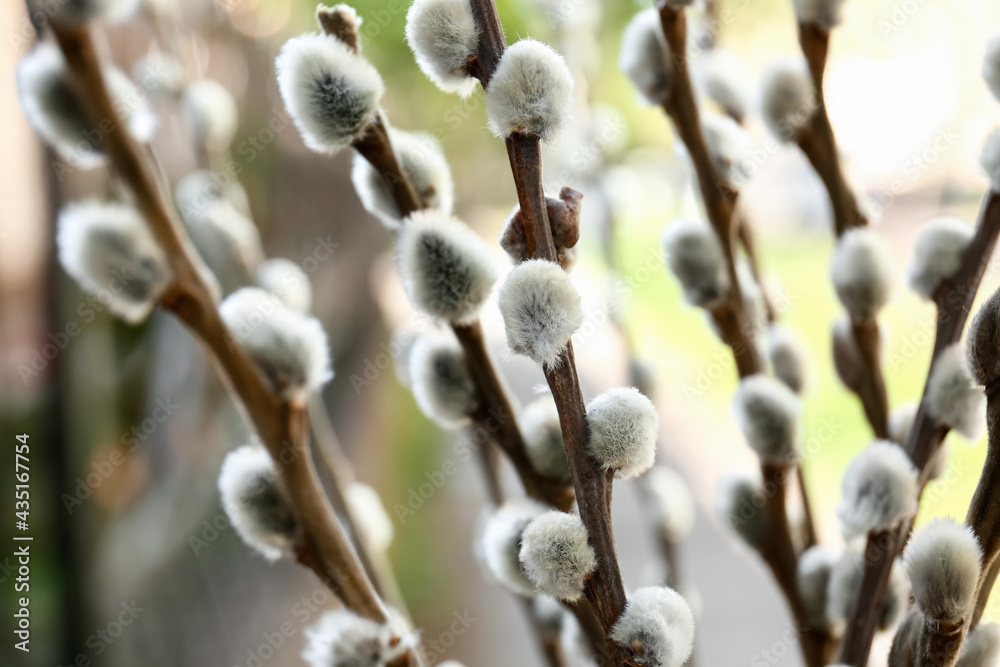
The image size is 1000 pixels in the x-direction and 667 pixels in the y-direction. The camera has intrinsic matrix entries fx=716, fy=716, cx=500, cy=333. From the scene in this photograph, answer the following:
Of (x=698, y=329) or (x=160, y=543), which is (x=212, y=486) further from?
(x=698, y=329)

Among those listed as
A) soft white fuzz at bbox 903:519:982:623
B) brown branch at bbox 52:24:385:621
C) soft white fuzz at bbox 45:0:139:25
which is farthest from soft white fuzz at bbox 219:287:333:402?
soft white fuzz at bbox 903:519:982:623

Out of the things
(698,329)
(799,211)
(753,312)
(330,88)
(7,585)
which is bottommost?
(698,329)

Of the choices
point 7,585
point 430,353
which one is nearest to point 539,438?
point 430,353

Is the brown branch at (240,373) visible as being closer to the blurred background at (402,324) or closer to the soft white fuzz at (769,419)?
the blurred background at (402,324)

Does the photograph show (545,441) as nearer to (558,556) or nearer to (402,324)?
(558,556)

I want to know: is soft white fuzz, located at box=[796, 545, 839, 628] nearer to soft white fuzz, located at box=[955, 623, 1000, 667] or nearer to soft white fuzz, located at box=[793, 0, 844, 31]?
soft white fuzz, located at box=[955, 623, 1000, 667]

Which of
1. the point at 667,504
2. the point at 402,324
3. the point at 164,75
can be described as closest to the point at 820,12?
the point at 667,504
